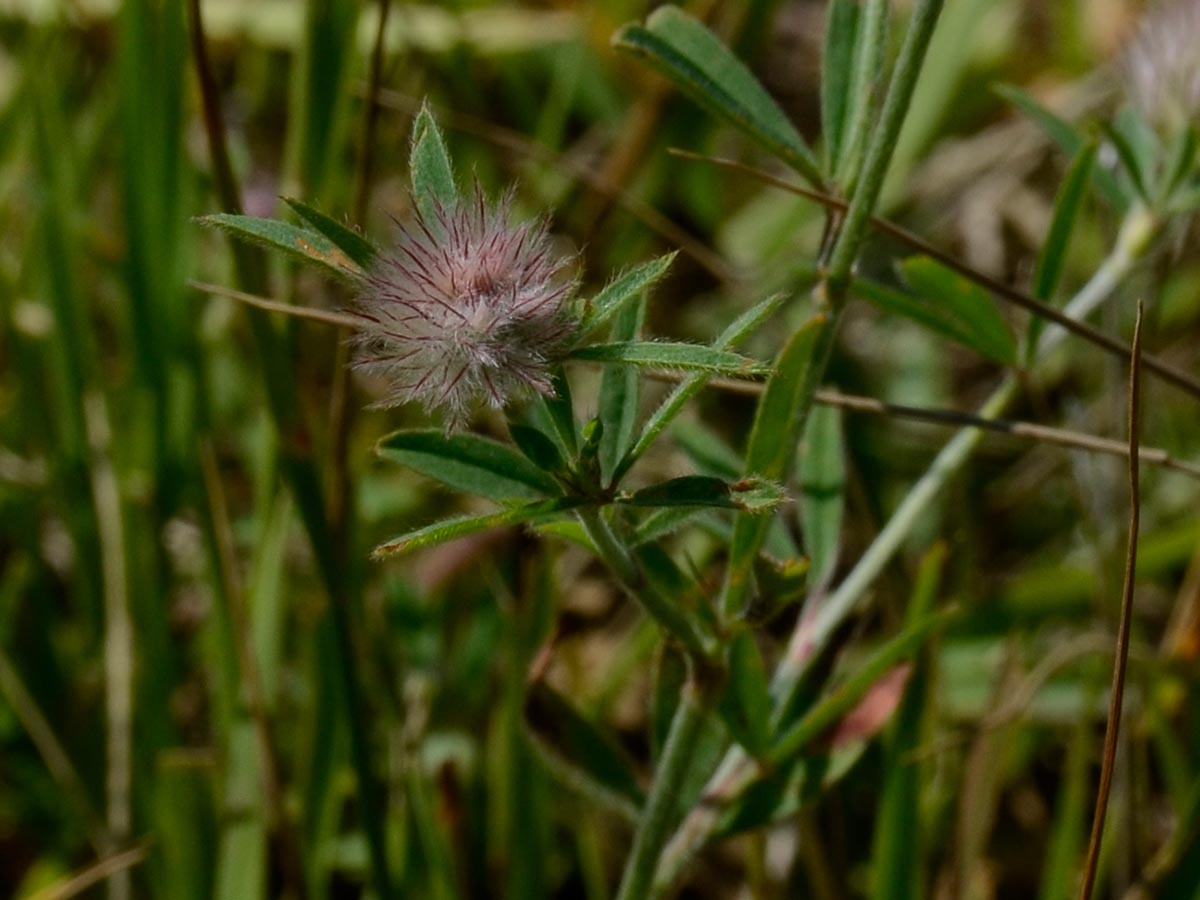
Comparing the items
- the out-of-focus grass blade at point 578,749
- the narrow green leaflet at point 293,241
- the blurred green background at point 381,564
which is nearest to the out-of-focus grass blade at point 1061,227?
the blurred green background at point 381,564

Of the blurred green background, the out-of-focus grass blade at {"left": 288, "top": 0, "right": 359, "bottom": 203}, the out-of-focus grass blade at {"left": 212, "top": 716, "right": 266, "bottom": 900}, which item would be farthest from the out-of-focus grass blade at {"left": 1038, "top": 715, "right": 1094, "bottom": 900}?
the out-of-focus grass blade at {"left": 288, "top": 0, "right": 359, "bottom": 203}

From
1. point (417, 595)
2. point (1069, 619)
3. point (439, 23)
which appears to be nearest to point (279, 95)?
point (439, 23)

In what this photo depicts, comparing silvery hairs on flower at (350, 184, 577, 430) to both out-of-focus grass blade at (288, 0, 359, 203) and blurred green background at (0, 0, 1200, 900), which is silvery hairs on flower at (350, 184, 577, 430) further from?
out-of-focus grass blade at (288, 0, 359, 203)

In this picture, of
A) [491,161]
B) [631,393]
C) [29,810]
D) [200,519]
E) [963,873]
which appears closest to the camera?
[631,393]

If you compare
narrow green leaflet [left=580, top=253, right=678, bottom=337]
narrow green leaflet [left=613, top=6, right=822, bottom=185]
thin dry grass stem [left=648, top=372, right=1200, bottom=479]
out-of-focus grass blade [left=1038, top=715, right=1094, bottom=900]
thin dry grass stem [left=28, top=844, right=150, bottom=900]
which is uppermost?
narrow green leaflet [left=613, top=6, right=822, bottom=185]

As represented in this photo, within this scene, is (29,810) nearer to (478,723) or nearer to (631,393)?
(478,723)

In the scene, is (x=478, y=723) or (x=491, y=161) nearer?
(x=478, y=723)

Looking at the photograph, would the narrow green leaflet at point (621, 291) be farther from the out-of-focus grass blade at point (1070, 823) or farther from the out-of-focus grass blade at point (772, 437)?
the out-of-focus grass blade at point (1070, 823)
